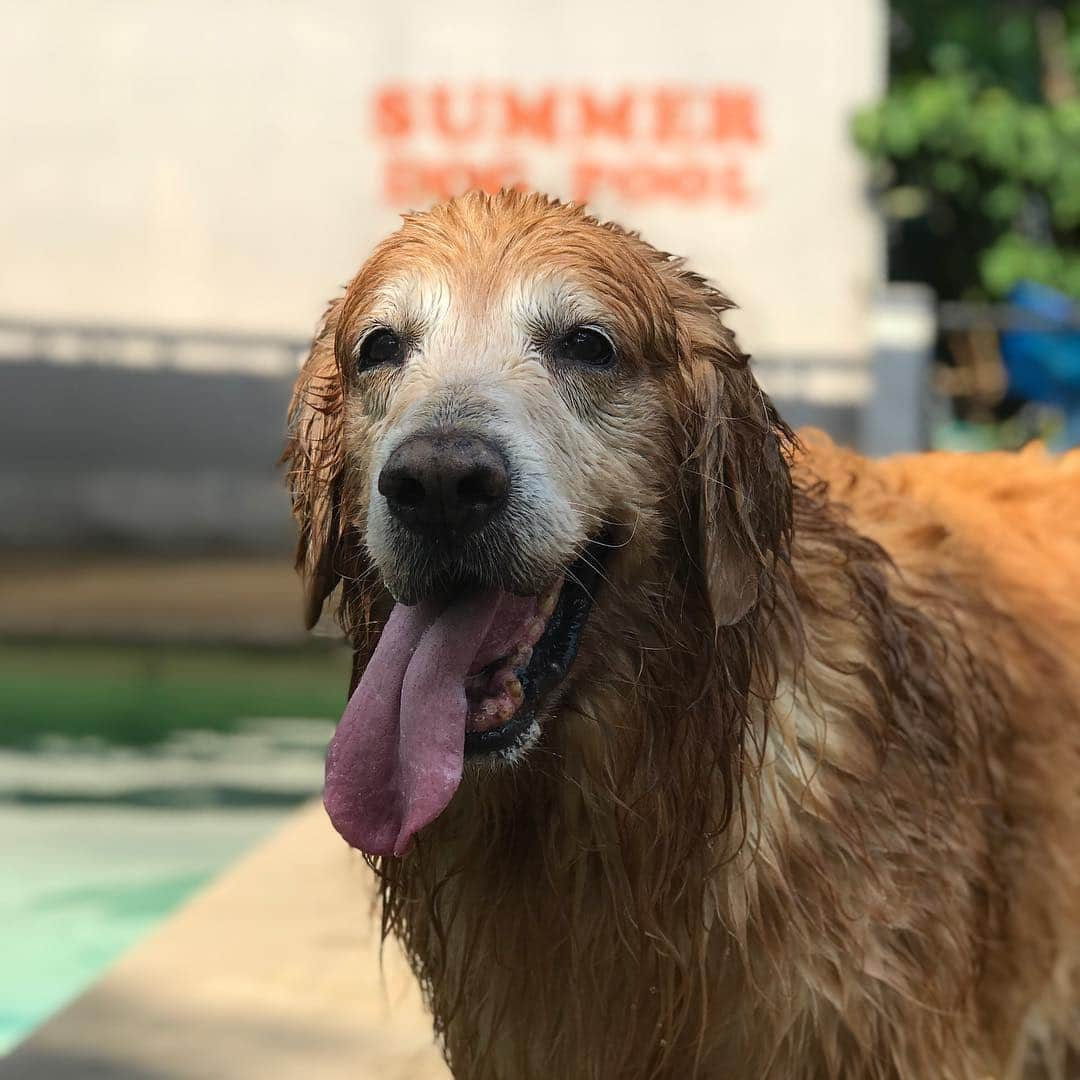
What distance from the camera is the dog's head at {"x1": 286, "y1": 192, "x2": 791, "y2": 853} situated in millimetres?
2850

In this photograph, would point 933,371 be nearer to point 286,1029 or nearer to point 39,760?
point 39,760

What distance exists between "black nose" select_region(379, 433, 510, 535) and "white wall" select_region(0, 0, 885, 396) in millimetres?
13454

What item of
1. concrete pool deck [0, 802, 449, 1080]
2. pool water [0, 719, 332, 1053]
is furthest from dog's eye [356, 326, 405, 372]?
pool water [0, 719, 332, 1053]

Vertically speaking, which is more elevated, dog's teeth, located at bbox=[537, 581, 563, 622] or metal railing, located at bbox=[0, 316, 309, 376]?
dog's teeth, located at bbox=[537, 581, 563, 622]

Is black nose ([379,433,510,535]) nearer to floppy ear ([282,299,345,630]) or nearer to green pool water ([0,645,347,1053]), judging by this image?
floppy ear ([282,299,345,630])

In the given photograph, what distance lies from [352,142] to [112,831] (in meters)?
10.2

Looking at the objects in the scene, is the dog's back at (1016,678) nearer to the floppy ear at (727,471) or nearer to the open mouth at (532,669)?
the floppy ear at (727,471)

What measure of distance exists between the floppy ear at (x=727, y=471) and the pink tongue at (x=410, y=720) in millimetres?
338

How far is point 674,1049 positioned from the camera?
10.5ft

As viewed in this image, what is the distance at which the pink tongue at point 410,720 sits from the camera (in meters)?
2.84

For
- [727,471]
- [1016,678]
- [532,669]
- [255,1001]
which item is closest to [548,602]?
[532,669]

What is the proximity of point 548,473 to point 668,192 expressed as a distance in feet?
44.7

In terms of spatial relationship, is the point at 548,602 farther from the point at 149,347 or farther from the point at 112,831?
the point at 149,347

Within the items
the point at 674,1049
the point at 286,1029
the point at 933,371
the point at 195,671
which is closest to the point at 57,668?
the point at 195,671
